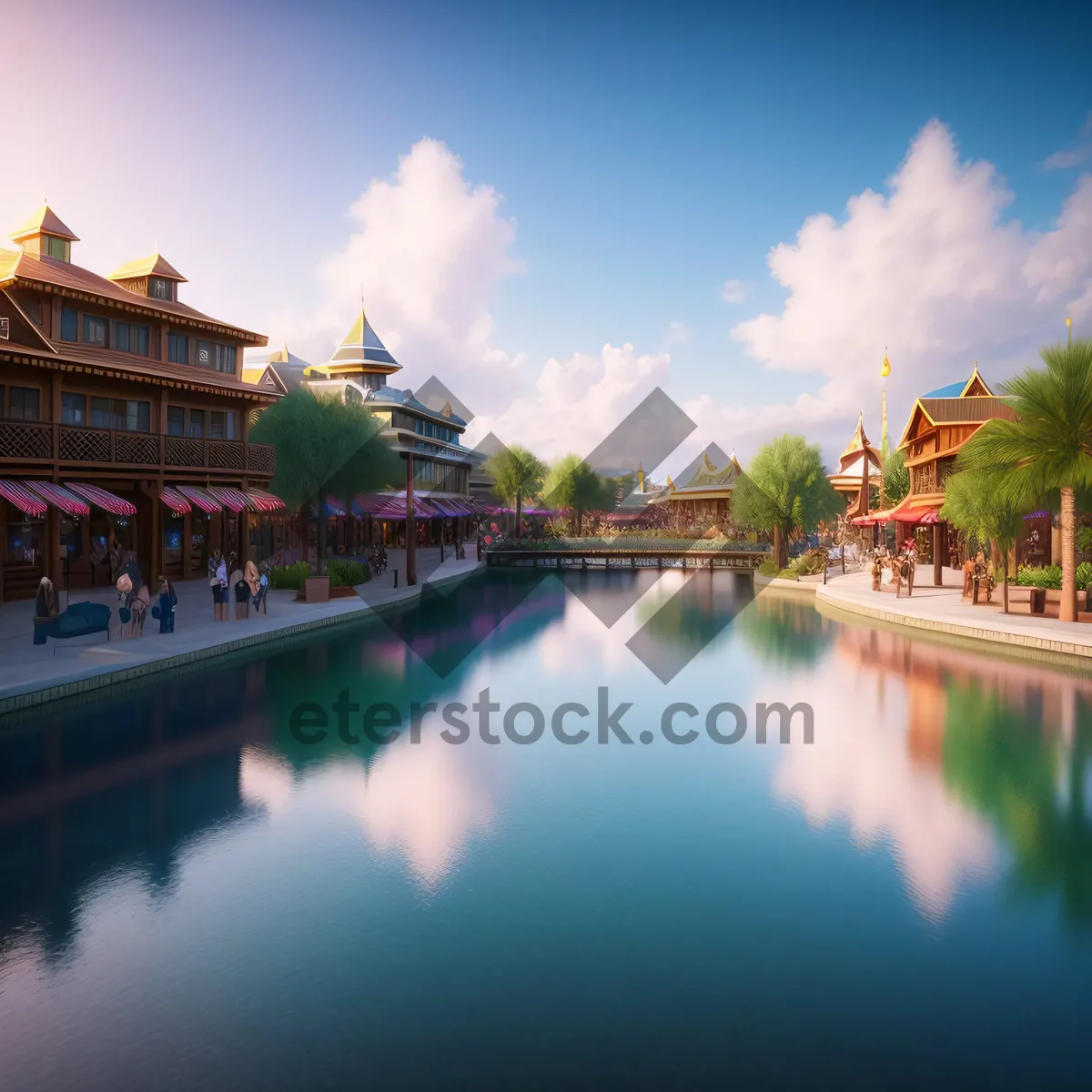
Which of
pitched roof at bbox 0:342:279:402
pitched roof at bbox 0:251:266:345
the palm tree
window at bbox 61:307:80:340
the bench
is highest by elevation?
pitched roof at bbox 0:251:266:345

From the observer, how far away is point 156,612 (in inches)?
741

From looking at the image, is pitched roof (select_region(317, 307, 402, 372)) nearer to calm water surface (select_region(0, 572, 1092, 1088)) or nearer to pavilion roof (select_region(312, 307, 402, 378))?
pavilion roof (select_region(312, 307, 402, 378))

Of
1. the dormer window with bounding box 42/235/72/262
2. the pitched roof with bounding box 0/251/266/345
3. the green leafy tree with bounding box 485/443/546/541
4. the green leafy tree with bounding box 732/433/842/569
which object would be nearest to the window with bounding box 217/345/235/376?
the pitched roof with bounding box 0/251/266/345

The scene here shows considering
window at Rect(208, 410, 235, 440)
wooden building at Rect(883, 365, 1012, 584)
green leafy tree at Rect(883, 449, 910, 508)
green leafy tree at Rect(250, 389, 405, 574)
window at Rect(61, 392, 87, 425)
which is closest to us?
window at Rect(61, 392, 87, 425)

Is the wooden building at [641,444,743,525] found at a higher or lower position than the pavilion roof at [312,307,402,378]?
lower

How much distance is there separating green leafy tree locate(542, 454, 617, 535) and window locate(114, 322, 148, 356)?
46.1m

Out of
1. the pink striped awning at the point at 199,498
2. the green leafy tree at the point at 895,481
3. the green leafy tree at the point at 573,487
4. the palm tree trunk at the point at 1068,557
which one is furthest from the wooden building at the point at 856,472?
the pink striped awning at the point at 199,498

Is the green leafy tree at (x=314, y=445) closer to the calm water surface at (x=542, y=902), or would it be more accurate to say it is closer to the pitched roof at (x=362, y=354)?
the calm water surface at (x=542, y=902)

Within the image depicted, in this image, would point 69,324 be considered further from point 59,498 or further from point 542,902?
point 542,902

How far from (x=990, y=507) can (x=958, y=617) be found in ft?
13.0

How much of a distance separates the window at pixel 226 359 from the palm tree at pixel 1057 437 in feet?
91.9

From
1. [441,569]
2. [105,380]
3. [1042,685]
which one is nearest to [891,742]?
[1042,685]

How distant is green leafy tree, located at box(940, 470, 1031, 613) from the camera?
23.5 m

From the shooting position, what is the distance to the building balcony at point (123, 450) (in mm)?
22062
